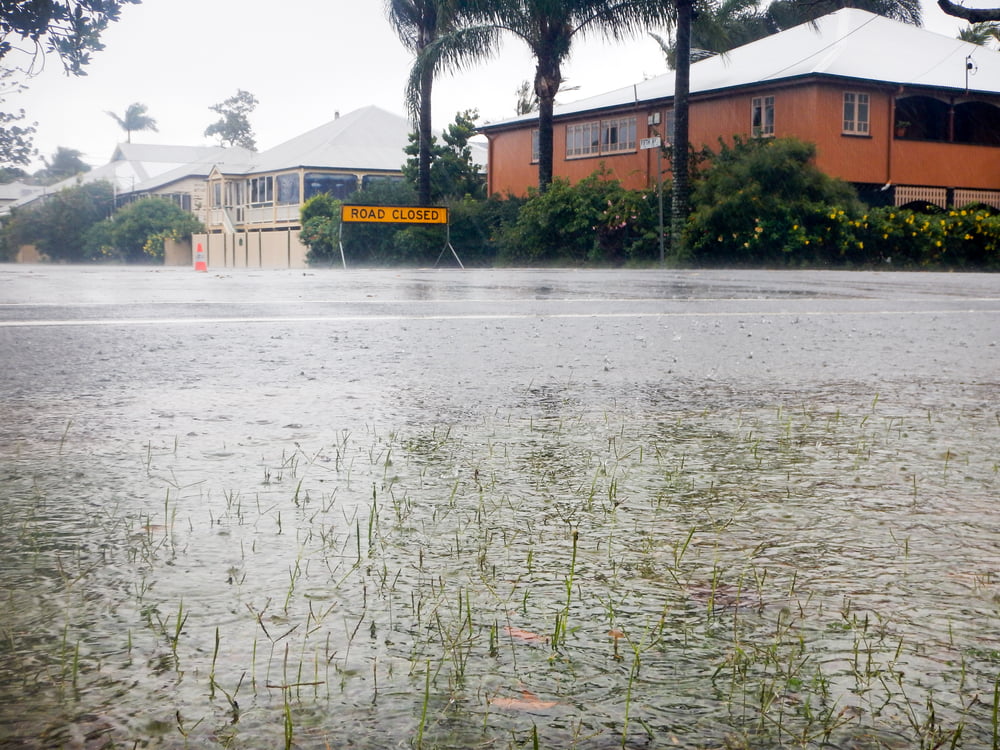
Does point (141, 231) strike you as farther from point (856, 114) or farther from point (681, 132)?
point (856, 114)

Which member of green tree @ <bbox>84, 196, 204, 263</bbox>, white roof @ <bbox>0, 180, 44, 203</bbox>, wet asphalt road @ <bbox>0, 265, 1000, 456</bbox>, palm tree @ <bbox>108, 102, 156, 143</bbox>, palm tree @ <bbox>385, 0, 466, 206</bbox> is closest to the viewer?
wet asphalt road @ <bbox>0, 265, 1000, 456</bbox>

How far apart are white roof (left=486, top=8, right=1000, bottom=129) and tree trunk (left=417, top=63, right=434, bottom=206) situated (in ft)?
21.0

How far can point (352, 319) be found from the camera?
31.7 feet

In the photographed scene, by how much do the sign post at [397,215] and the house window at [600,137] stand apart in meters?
6.81

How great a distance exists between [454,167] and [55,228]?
36.6 m

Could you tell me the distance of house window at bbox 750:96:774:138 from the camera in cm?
3497

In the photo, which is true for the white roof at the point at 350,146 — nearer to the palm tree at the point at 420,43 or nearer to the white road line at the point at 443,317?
the palm tree at the point at 420,43

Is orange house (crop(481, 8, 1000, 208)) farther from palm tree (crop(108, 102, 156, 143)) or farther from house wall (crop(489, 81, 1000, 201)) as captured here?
palm tree (crop(108, 102, 156, 143))

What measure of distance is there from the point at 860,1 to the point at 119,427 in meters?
47.8

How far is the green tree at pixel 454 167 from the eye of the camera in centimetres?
4453

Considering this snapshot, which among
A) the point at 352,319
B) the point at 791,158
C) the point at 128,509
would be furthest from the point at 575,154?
the point at 128,509

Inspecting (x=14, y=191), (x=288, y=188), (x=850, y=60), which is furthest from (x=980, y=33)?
(x=14, y=191)

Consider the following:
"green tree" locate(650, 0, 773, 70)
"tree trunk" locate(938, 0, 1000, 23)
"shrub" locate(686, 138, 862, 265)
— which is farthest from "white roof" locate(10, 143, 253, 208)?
"tree trunk" locate(938, 0, 1000, 23)

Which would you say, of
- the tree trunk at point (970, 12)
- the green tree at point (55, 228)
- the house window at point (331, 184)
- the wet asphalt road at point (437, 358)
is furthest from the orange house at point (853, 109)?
the green tree at point (55, 228)
